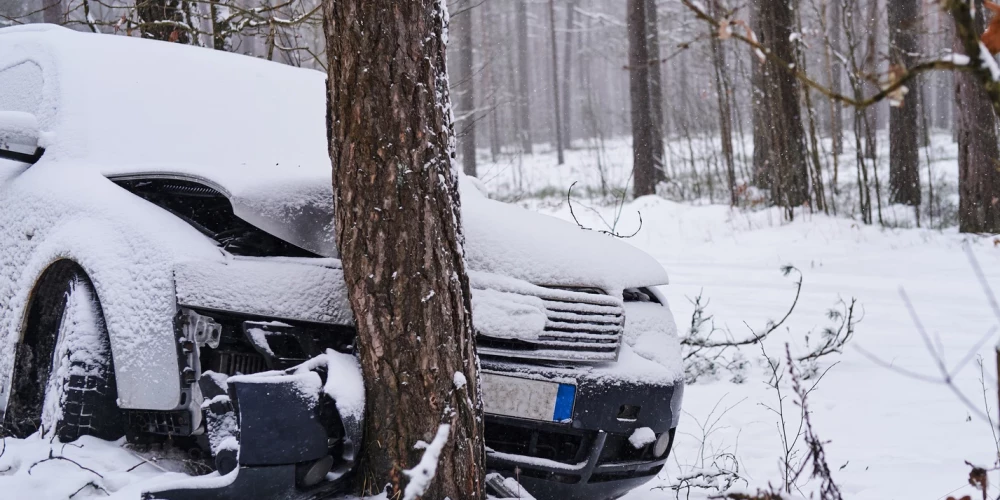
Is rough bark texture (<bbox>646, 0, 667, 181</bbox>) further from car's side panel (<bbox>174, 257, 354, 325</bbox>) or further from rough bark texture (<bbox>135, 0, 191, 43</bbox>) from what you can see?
car's side panel (<bbox>174, 257, 354, 325</bbox>)

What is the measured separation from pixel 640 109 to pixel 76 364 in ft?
42.7

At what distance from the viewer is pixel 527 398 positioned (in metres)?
2.29

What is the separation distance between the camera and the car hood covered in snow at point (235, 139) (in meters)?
2.47

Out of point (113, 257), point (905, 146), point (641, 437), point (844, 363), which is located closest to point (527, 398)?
point (641, 437)

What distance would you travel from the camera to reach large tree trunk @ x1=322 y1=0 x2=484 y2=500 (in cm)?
202

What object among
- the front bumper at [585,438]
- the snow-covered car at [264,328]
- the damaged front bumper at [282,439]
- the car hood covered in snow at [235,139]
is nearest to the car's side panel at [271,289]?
the snow-covered car at [264,328]

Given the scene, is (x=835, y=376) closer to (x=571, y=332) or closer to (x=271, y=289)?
(x=571, y=332)

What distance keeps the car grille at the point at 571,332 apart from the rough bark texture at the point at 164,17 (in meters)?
4.53

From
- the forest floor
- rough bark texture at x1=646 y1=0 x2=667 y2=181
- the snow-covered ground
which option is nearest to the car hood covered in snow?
the snow-covered ground

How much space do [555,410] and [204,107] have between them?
210cm

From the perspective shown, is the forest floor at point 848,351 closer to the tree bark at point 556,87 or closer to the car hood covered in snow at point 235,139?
the car hood covered in snow at point 235,139

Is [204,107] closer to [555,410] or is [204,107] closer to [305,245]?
[305,245]

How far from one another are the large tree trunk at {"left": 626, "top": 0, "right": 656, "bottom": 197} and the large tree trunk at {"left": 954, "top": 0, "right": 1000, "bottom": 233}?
568 cm

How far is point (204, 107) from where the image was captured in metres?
3.26
